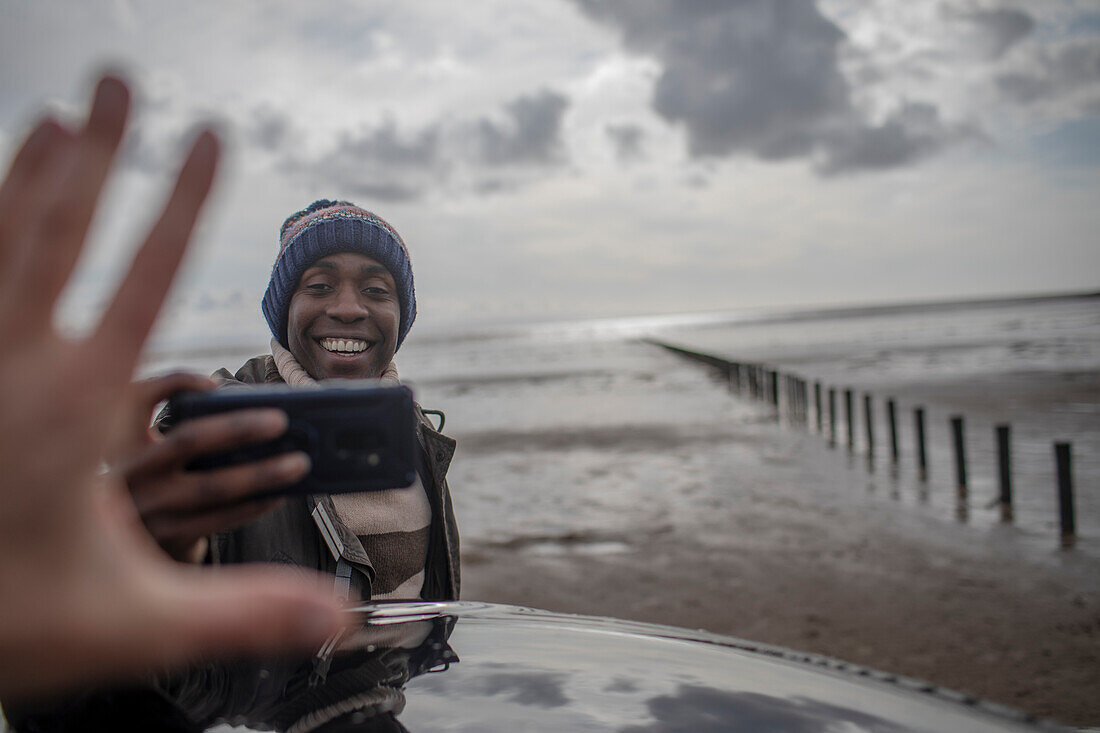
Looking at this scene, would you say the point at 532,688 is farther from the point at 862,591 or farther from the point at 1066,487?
A: the point at 1066,487

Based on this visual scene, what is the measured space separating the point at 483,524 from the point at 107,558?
935cm

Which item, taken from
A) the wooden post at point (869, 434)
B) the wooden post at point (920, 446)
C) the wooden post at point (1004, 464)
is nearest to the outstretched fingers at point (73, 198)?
the wooden post at point (1004, 464)

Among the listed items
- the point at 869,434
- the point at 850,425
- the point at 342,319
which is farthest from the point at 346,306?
the point at 850,425

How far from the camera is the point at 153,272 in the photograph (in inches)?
25.8

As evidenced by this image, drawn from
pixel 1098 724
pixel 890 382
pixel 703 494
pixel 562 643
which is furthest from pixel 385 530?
pixel 890 382

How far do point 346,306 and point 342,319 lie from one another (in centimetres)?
5

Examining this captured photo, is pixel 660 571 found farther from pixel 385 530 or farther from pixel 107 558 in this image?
pixel 107 558

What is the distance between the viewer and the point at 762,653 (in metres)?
2.07

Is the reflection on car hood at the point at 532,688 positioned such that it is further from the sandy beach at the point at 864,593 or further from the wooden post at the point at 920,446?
the wooden post at the point at 920,446

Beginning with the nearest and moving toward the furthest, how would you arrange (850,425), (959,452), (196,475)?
(196,475) < (959,452) < (850,425)

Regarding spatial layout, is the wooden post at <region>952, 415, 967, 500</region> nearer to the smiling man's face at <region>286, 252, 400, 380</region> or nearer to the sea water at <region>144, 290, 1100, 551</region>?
the sea water at <region>144, 290, 1100, 551</region>

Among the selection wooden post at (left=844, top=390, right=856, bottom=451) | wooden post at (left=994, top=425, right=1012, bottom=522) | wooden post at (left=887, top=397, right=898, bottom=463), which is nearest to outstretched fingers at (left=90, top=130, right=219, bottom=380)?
wooden post at (left=994, top=425, right=1012, bottom=522)

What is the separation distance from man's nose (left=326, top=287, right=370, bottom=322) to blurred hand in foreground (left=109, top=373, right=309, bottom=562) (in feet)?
5.53

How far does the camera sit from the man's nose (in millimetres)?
2580
